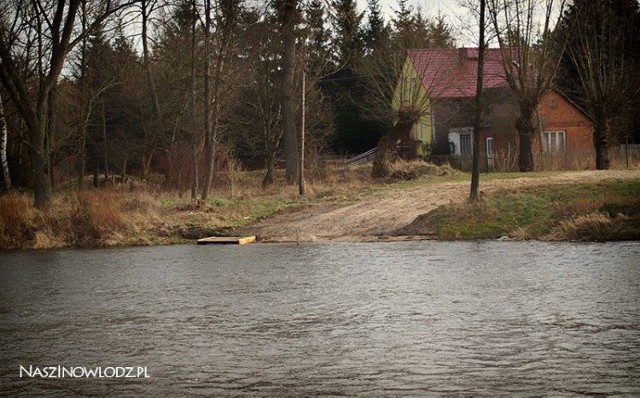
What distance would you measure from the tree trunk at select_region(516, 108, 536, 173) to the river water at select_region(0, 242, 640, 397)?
21063 millimetres

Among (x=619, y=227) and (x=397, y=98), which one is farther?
(x=397, y=98)

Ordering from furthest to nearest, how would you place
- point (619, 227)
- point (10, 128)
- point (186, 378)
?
point (10, 128), point (619, 227), point (186, 378)

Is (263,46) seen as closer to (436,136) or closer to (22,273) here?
(436,136)

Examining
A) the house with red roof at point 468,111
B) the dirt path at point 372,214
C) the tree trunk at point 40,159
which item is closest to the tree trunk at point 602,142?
the house with red roof at point 468,111

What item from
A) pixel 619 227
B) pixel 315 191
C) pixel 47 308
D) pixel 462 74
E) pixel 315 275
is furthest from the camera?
pixel 462 74

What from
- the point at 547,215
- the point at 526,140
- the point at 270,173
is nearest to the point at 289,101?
the point at 270,173

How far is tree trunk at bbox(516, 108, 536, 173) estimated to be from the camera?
4206 centimetres

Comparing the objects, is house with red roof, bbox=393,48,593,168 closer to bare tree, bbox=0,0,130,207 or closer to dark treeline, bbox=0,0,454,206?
dark treeline, bbox=0,0,454,206

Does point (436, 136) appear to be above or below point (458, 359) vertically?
above

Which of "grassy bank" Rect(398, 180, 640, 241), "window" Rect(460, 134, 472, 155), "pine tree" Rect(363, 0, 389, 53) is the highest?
"pine tree" Rect(363, 0, 389, 53)

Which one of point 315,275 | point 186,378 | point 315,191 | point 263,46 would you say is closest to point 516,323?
point 186,378

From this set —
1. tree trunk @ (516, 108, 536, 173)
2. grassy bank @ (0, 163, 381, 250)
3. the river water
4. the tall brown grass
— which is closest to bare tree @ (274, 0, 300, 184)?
grassy bank @ (0, 163, 381, 250)

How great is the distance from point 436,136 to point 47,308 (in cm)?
4572

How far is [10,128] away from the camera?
42.0 metres
